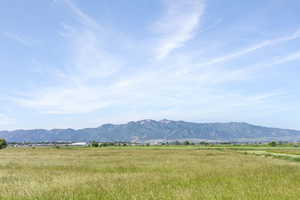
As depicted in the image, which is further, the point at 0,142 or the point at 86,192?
the point at 0,142

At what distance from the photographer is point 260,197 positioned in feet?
34.7

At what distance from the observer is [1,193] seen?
13070mm

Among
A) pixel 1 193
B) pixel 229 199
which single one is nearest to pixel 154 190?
pixel 229 199

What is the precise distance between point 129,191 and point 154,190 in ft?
3.45

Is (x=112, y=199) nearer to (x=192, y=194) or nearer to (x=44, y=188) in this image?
(x=192, y=194)

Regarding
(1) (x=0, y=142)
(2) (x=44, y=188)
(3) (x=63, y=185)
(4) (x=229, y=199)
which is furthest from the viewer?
(1) (x=0, y=142)

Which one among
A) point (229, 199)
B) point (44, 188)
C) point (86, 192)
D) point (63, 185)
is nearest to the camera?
point (229, 199)

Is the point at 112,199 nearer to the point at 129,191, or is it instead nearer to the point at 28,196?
the point at 129,191

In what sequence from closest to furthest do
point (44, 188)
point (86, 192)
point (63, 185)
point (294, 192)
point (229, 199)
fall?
point (229, 199), point (294, 192), point (86, 192), point (44, 188), point (63, 185)

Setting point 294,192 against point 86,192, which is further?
point 86,192

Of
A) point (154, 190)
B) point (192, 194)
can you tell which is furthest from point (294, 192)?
point (154, 190)

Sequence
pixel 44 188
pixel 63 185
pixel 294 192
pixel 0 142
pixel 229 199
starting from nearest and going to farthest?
pixel 229 199 → pixel 294 192 → pixel 44 188 → pixel 63 185 → pixel 0 142

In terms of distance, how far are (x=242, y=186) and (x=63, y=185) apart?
8.30 metres

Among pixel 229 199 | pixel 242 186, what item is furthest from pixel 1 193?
pixel 242 186
